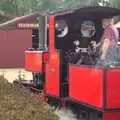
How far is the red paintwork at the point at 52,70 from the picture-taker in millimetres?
11898

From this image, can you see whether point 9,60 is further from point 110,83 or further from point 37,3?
point 37,3

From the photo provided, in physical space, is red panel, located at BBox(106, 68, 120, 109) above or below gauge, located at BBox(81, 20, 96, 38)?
below

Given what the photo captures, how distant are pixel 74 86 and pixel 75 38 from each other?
1851mm

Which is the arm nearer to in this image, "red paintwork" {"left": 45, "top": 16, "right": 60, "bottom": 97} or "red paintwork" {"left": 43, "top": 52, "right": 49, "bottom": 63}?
"red paintwork" {"left": 45, "top": 16, "right": 60, "bottom": 97}

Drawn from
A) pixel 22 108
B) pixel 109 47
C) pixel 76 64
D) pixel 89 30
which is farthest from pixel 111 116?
pixel 89 30

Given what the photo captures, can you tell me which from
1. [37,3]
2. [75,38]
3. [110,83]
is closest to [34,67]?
[75,38]

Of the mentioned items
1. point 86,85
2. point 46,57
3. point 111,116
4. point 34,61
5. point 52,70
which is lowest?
point 111,116

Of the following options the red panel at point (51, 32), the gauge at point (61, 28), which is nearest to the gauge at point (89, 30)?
the gauge at point (61, 28)

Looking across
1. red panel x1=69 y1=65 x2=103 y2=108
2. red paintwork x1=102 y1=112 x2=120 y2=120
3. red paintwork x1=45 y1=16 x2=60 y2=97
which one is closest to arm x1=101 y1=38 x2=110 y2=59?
red panel x1=69 y1=65 x2=103 y2=108

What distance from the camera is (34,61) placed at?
1359 cm

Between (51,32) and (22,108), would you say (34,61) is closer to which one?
(51,32)

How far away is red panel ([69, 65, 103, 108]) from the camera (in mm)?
9617

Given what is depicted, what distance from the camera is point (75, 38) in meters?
12.4

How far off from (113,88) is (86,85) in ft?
2.67
